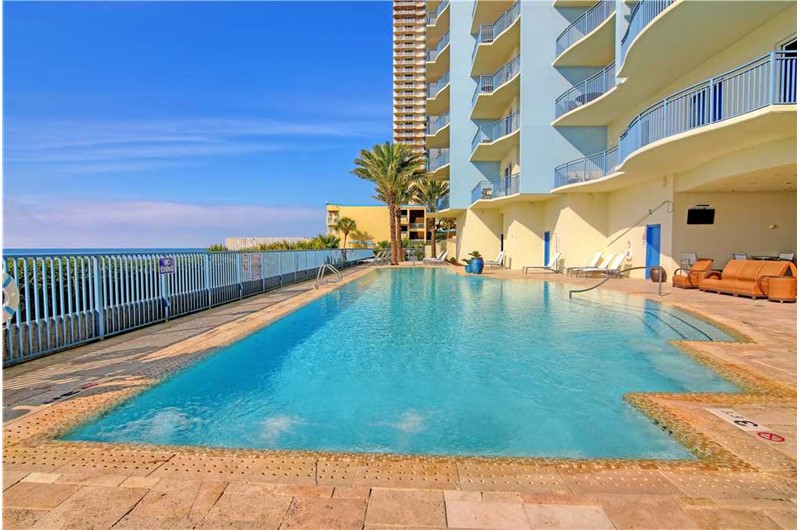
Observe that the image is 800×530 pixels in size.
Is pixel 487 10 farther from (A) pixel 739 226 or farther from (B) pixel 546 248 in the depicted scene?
(A) pixel 739 226

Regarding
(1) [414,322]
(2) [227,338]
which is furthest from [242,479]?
(1) [414,322]

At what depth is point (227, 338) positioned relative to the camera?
6633 millimetres

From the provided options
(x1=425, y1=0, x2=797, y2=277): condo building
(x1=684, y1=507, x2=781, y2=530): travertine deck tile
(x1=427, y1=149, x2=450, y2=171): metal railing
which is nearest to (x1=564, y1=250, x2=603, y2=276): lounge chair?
(x1=425, y1=0, x2=797, y2=277): condo building

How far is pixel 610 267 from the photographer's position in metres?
16.8

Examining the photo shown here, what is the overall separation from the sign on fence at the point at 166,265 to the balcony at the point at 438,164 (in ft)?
79.8

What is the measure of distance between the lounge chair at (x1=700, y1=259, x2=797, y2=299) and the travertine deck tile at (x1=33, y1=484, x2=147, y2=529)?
12.9m

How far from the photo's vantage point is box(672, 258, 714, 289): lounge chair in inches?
487

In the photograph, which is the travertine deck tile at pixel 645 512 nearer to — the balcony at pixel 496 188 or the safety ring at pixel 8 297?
the safety ring at pixel 8 297

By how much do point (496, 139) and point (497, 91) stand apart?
260 cm

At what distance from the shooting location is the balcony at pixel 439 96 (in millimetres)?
31000

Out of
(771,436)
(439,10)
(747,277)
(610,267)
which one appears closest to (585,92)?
(610,267)

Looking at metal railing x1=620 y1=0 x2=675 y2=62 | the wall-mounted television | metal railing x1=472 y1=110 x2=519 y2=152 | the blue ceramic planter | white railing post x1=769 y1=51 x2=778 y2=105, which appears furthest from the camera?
metal railing x1=472 y1=110 x2=519 y2=152

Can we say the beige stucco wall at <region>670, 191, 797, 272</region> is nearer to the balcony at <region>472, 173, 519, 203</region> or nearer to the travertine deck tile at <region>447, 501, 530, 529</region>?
the balcony at <region>472, 173, 519, 203</region>

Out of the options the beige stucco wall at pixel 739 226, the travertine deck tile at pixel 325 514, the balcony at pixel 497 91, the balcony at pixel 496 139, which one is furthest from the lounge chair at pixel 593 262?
the travertine deck tile at pixel 325 514
